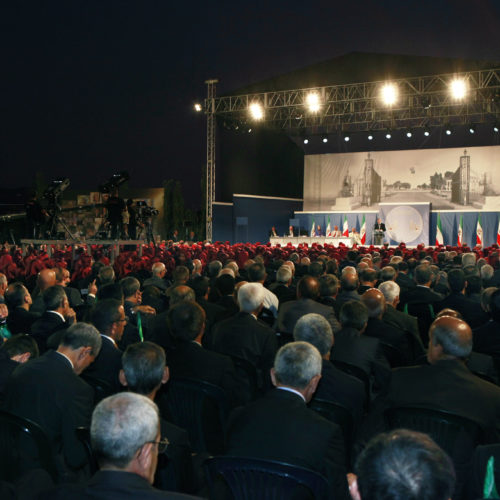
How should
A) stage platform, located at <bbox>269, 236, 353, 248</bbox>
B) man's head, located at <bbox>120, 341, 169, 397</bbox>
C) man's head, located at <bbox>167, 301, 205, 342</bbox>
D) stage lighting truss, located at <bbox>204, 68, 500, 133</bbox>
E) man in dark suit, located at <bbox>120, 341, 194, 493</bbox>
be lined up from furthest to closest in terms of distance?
1. stage platform, located at <bbox>269, 236, 353, 248</bbox>
2. stage lighting truss, located at <bbox>204, 68, 500, 133</bbox>
3. man's head, located at <bbox>167, 301, 205, 342</bbox>
4. man's head, located at <bbox>120, 341, 169, 397</bbox>
5. man in dark suit, located at <bbox>120, 341, 194, 493</bbox>

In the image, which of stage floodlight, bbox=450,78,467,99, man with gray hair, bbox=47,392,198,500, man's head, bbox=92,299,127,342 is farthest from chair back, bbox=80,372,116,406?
stage floodlight, bbox=450,78,467,99

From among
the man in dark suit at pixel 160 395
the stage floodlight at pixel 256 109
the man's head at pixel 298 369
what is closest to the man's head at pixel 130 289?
the man in dark suit at pixel 160 395

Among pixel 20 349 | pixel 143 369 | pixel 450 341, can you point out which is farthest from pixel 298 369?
pixel 20 349

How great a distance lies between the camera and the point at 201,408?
327 cm

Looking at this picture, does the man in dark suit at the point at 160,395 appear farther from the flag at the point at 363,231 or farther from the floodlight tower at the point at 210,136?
the flag at the point at 363,231

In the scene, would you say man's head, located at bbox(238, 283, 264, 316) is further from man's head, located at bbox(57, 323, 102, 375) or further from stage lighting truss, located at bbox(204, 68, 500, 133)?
stage lighting truss, located at bbox(204, 68, 500, 133)

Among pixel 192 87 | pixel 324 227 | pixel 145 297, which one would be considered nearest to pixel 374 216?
pixel 324 227

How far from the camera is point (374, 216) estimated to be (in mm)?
27031

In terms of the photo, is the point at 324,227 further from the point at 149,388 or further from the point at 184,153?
the point at 149,388

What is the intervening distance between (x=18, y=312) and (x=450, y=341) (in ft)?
12.6

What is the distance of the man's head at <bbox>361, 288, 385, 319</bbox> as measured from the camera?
497 cm

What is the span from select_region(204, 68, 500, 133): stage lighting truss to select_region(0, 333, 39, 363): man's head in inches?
728

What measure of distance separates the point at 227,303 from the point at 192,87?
22.7m

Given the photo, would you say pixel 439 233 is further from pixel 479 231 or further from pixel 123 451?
pixel 123 451
